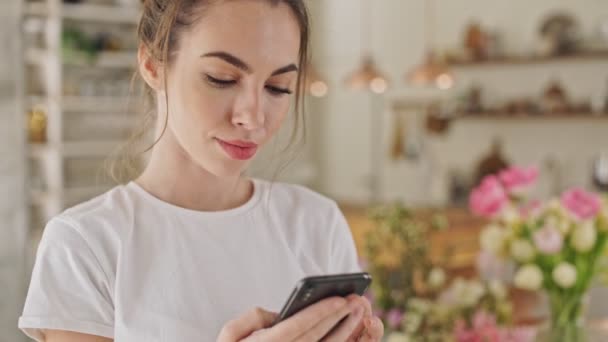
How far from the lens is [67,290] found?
3.41 feet

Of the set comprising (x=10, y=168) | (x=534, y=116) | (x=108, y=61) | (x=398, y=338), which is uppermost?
(x=108, y=61)

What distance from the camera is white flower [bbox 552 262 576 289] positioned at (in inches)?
78.7

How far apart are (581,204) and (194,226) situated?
118 centimetres

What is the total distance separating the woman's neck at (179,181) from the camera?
3.80ft

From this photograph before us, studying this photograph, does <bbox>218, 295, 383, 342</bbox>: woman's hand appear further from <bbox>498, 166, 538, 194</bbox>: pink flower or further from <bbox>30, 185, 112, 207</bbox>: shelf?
<bbox>30, 185, 112, 207</bbox>: shelf

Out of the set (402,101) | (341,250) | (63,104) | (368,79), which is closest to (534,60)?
(402,101)

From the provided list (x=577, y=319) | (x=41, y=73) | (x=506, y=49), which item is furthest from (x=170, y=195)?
(x=506, y=49)

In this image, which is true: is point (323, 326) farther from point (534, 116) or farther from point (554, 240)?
point (534, 116)

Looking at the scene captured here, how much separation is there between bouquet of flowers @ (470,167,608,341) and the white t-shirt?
0.92 m

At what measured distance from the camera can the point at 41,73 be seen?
19.4ft

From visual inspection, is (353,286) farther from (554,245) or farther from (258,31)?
(554,245)

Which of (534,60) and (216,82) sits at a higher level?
(534,60)

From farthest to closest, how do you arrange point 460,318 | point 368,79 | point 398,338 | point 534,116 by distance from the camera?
point 534,116, point 368,79, point 460,318, point 398,338

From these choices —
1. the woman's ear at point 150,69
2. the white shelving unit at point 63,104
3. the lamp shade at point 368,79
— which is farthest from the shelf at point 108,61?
the woman's ear at point 150,69
